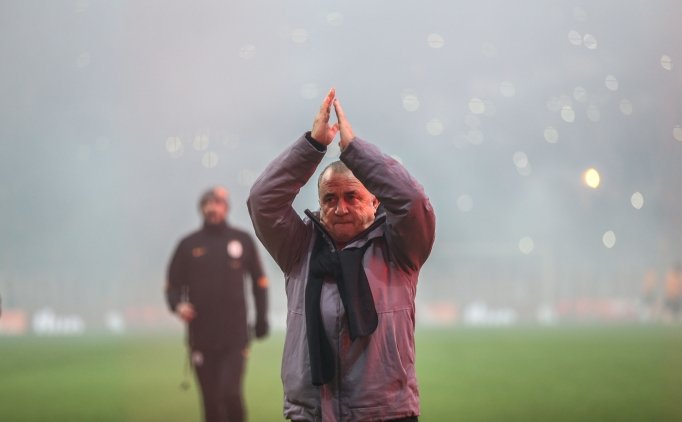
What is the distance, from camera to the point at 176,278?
3.57m

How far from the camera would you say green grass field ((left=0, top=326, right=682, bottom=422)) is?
12.1 feet

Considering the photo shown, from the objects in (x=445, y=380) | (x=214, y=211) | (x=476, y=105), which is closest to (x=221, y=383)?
(x=214, y=211)

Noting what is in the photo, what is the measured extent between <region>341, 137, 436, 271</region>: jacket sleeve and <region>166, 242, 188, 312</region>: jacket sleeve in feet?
7.14

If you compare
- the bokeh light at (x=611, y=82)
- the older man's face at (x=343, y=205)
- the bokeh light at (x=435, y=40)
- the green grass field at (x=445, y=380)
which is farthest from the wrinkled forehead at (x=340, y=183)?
the bokeh light at (x=611, y=82)

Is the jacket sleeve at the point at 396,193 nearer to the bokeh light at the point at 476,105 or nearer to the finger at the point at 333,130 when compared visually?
the finger at the point at 333,130

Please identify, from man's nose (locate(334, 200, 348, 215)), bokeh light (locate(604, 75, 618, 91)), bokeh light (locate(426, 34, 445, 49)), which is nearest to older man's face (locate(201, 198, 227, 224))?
bokeh light (locate(426, 34, 445, 49))

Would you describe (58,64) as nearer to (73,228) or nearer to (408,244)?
(73,228)

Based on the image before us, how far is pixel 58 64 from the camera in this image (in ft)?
12.8

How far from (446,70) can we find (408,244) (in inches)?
99.9

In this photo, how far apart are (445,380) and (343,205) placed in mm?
2623

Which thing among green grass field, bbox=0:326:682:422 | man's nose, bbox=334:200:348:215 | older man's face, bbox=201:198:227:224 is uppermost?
older man's face, bbox=201:198:227:224

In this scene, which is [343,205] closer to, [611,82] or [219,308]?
[219,308]

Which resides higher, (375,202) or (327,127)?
(327,127)

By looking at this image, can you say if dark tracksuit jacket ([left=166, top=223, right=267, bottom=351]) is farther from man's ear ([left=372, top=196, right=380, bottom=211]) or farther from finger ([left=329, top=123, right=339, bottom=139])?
finger ([left=329, top=123, right=339, bottom=139])
